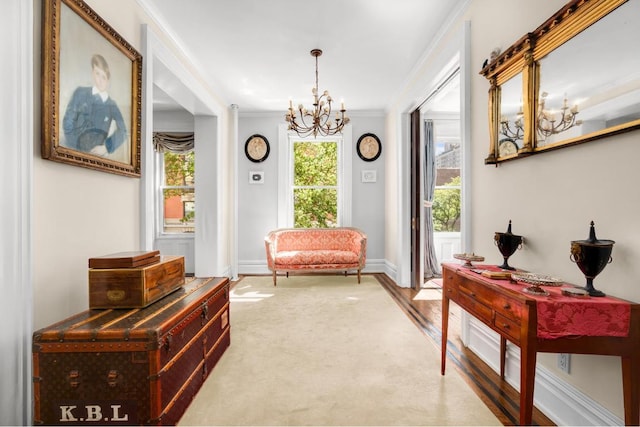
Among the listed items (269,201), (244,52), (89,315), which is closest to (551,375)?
(89,315)

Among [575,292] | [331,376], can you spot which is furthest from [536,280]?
[331,376]

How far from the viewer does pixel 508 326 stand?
56.2 inches

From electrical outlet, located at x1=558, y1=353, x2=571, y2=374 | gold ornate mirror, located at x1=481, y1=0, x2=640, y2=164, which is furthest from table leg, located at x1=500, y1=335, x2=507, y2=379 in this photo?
gold ornate mirror, located at x1=481, y1=0, x2=640, y2=164

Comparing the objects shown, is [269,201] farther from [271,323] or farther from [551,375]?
[551,375]

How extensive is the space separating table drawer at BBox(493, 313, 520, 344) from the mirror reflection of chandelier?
1.01 meters

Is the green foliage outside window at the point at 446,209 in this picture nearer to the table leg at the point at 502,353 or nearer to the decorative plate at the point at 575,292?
the table leg at the point at 502,353

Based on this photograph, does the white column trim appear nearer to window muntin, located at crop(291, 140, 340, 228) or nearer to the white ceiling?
the white ceiling

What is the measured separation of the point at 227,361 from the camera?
2.36 meters

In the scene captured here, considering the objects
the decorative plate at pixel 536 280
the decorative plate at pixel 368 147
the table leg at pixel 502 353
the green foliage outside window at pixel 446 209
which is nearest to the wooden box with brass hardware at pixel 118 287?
the decorative plate at pixel 536 280

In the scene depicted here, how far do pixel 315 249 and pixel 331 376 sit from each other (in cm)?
314

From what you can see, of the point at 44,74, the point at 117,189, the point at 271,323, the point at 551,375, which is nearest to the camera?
the point at 44,74

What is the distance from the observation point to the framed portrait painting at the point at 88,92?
166 centimetres

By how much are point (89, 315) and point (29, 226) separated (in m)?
0.54

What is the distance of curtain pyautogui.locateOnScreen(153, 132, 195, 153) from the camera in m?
5.36
